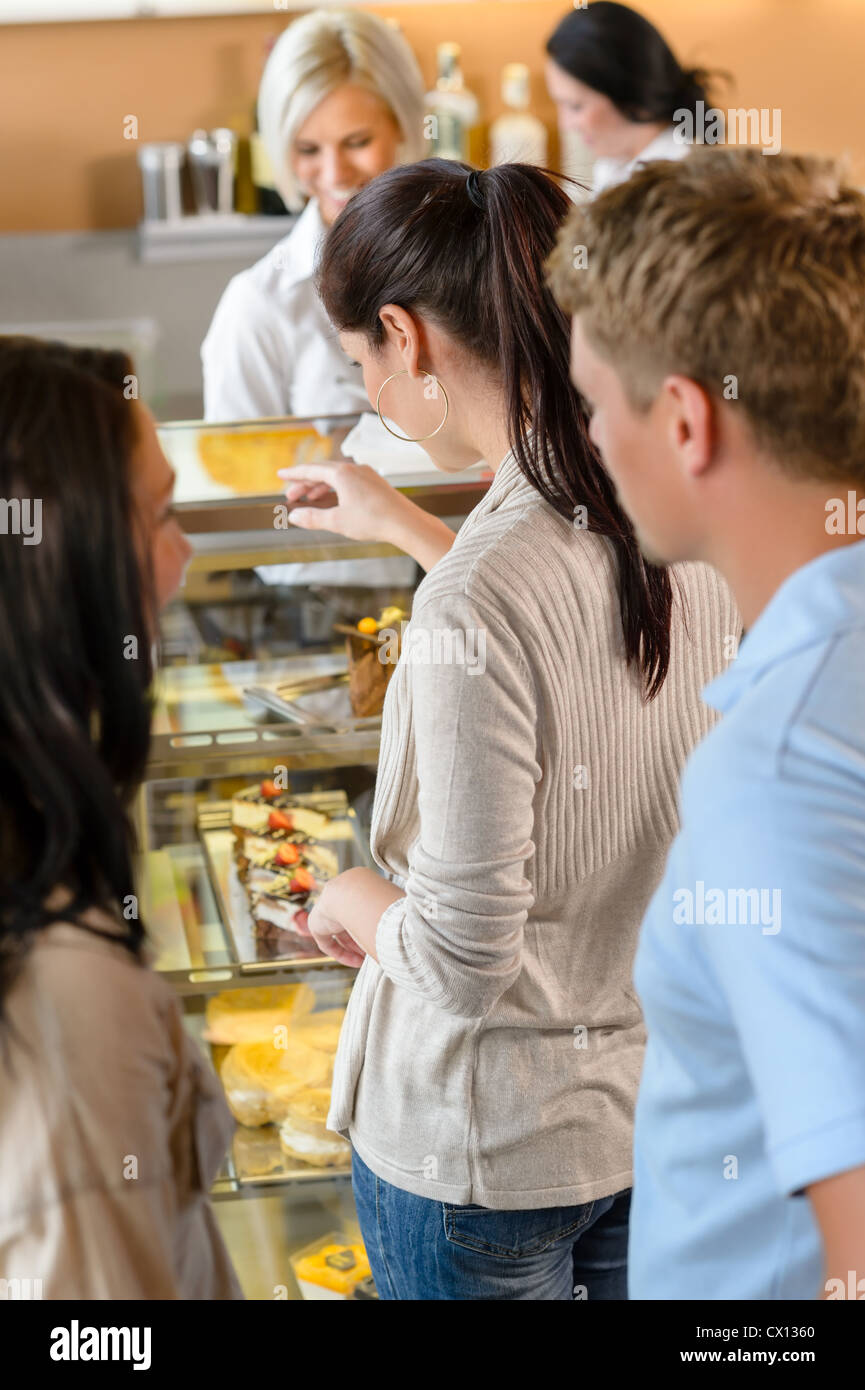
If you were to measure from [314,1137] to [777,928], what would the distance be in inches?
53.5

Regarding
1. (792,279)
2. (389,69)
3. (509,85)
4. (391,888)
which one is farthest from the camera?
(509,85)

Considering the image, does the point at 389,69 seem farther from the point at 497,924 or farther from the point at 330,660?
the point at 497,924

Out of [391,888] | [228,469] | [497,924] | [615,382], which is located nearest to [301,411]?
[228,469]

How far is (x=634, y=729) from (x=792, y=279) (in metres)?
0.51

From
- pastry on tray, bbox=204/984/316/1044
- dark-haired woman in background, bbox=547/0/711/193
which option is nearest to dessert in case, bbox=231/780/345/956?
pastry on tray, bbox=204/984/316/1044

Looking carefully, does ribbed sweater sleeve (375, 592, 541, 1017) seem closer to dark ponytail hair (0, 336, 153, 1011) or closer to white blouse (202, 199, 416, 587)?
dark ponytail hair (0, 336, 153, 1011)

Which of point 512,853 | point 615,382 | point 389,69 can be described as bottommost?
point 512,853

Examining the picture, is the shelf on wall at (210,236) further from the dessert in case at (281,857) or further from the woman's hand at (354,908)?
the woman's hand at (354,908)

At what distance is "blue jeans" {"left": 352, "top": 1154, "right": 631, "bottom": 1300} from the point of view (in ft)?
3.95

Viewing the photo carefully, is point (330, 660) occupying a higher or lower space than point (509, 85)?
lower

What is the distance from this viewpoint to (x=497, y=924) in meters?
1.08

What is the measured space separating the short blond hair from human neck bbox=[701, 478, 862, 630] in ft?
0.04

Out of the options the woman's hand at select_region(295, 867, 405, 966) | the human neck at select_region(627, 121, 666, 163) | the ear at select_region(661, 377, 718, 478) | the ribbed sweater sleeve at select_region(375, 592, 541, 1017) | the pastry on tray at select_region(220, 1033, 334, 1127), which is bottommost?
the pastry on tray at select_region(220, 1033, 334, 1127)

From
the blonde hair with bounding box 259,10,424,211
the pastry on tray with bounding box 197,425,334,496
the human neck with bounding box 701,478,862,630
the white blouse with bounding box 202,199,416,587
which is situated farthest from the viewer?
the white blouse with bounding box 202,199,416,587
